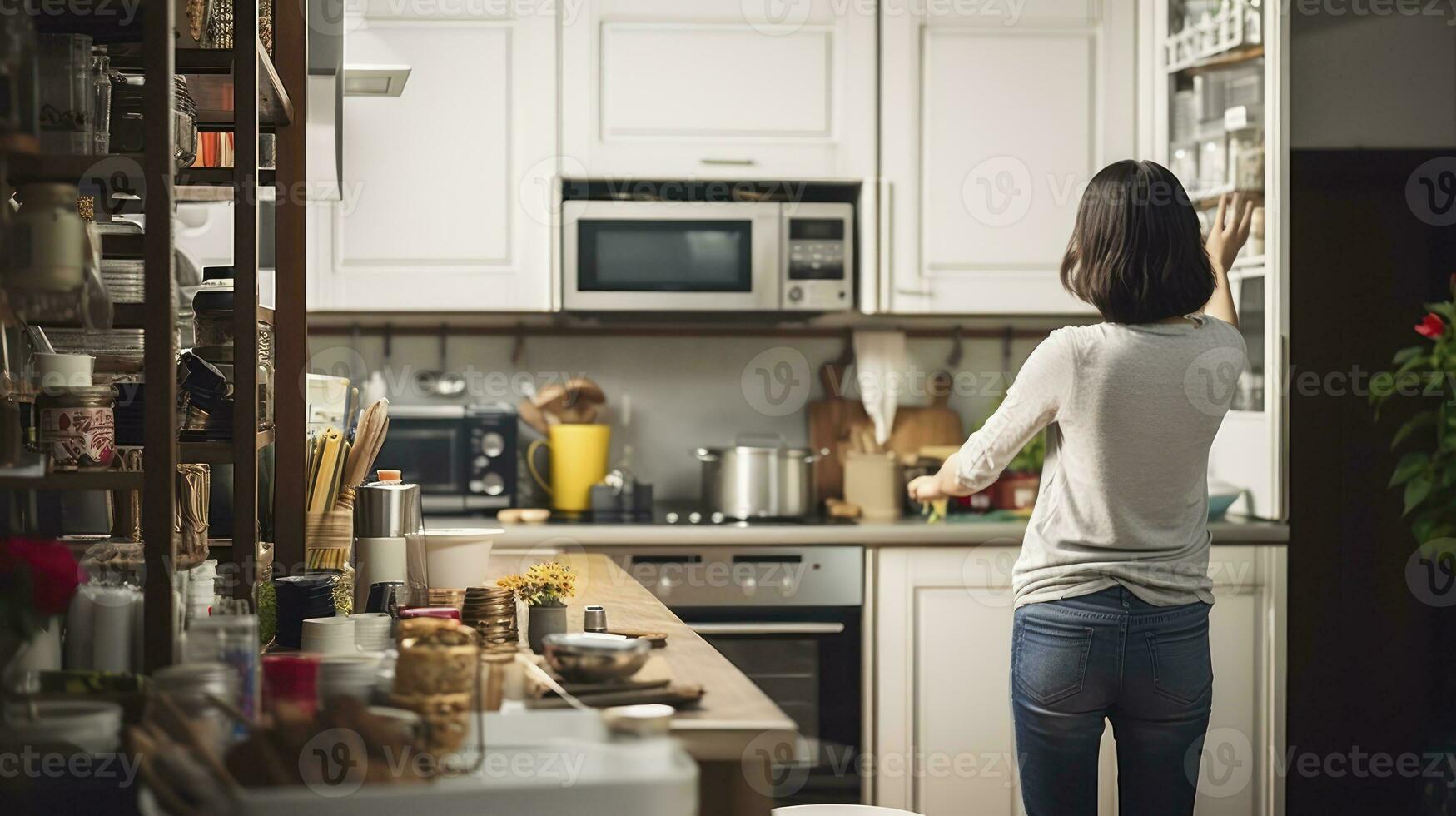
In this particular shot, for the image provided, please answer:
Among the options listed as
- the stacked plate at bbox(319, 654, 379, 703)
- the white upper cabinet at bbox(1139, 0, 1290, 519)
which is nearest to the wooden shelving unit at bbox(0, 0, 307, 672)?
the stacked plate at bbox(319, 654, 379, 703)

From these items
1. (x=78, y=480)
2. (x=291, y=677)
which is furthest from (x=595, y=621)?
(x=78, y=480)

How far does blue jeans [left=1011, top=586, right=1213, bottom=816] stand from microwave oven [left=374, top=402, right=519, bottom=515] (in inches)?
61.3

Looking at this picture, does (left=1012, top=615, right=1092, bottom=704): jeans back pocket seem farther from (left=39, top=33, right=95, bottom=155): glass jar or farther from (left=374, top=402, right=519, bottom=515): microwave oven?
(left=374, top=402, right=519, bottom=515): microwave oven

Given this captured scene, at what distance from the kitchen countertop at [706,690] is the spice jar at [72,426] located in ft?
2.03

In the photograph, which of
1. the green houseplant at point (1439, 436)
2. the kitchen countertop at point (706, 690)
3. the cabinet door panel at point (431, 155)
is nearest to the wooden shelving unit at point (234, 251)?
the kitchen countertop at point (706, 690)

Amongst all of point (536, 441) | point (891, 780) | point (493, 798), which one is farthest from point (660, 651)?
point (536, 441)

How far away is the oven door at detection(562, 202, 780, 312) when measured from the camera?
309 centimetres

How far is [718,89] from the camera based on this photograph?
3.13 m

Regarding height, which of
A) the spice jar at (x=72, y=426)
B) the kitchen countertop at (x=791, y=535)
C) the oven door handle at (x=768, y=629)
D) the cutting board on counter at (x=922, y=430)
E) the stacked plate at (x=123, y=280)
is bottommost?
the oven door handle at (x=768, y=629)

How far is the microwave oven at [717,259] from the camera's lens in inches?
122

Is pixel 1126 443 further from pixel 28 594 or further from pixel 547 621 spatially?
pixel 28 594

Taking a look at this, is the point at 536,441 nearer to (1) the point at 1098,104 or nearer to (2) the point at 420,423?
(2) the point at 420,423

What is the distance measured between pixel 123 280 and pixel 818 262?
193 centimetres

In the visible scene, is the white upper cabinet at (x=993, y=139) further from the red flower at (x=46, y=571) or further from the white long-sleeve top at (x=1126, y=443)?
the red flower at (x=46, y=571)
